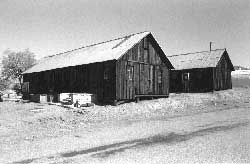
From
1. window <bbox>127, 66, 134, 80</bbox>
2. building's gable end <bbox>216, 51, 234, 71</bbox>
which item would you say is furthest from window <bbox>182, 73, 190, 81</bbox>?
window <bbox>127, 66, 134, 80</bbox>

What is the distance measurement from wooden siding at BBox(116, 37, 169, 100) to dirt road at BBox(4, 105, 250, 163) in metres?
8.40

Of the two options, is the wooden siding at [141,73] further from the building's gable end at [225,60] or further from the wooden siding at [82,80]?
the building's gable end at [225,60]

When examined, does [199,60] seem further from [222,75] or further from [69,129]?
[69,129]

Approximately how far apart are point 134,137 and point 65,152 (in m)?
3.45

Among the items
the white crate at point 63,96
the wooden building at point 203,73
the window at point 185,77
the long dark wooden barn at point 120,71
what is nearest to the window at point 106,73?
the long dark wooden barn at point 120,71

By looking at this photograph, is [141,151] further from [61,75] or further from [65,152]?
[61,75]

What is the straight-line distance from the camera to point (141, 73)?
2450 centimetres

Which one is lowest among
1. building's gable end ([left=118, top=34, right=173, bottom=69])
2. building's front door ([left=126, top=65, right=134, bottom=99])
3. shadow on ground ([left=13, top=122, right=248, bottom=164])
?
shadow on ground ([left=13, top=122, right=248, bottom=164])

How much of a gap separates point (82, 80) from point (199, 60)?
Answer: 18603 millimetres

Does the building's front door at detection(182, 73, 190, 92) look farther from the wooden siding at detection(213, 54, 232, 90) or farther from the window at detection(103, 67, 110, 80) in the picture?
the window at detection(103, 67, 110, 80)

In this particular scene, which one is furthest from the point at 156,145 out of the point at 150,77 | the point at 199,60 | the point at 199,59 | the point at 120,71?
the point at 199,59

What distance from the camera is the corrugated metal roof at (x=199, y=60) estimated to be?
35125 mm

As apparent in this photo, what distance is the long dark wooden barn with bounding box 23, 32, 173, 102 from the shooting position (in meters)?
22.5

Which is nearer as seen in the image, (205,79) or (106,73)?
(106,73)
